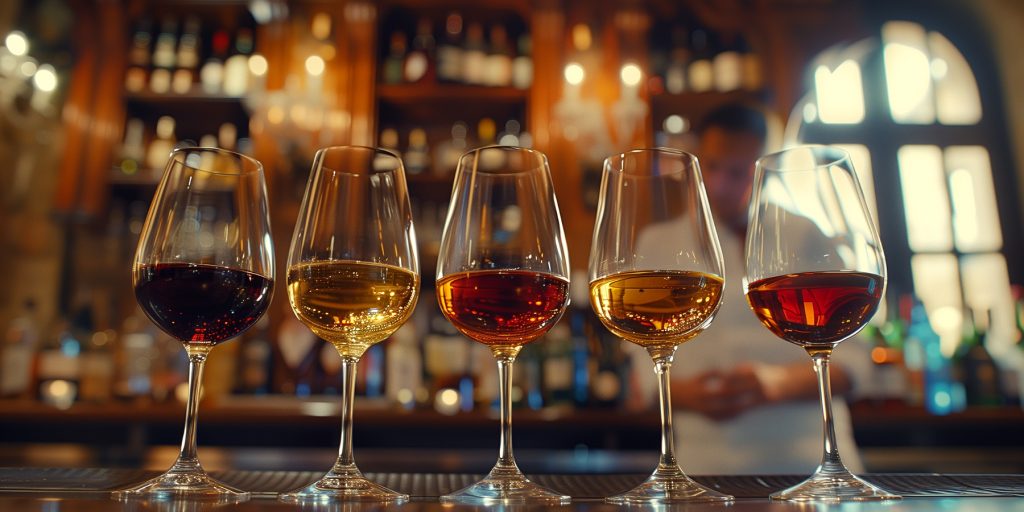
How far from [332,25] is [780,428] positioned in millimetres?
2434

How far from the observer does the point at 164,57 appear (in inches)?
123

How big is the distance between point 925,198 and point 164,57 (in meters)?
3.34

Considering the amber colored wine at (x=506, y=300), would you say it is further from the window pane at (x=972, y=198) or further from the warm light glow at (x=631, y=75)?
the window pane at (x=972, y=198)

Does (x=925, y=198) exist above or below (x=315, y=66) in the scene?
below

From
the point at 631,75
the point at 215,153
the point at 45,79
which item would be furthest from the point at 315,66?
the point at 215,153

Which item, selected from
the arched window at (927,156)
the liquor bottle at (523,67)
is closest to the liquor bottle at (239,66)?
the liquor bottle at (523,67)

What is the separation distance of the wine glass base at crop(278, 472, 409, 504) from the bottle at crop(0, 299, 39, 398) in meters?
2.56

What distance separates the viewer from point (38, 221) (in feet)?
10.2

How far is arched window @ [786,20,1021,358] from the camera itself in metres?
3.20

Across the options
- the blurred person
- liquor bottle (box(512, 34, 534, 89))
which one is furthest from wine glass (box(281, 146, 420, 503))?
liquor bottle (box(512, 34, 534, 89))

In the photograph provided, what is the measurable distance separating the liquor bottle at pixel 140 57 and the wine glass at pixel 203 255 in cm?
279

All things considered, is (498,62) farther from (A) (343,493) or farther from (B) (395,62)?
(A) (343,493)

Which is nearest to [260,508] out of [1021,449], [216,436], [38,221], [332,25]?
[216,436]

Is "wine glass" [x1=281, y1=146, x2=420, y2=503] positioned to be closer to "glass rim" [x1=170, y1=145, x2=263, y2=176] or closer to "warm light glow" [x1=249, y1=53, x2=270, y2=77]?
"glass rim" [x1=170, y1=145, x2=263, y2=176]
